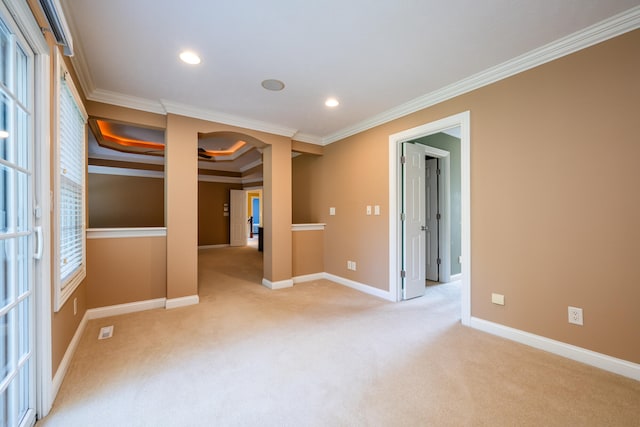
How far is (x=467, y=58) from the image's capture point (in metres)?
2.38

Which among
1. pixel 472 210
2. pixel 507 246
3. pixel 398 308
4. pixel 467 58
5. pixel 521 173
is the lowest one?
pixel 398 308

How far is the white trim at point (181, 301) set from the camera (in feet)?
10.9

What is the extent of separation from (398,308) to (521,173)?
193 cm

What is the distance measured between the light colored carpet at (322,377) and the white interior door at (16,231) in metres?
0.28

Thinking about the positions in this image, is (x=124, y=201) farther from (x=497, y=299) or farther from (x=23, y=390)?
(x=497, y=299)

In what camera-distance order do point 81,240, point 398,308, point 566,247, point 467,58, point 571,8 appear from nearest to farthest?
point 571,8
point 566,247
point 467,58
point 81,240
point 398,308

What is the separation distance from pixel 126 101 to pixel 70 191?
4.19 feet

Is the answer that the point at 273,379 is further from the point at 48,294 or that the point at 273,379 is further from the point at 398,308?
the point at 398,308

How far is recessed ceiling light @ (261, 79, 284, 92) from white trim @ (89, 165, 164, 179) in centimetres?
608

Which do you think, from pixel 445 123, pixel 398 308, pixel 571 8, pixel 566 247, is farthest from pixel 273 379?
pixel 571 8

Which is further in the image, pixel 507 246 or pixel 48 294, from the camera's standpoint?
pixel 507 246

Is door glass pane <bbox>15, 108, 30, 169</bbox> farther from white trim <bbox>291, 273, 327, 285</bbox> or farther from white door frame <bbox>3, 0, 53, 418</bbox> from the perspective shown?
white trim <bbox>291, 273, 327, 285</bbox>

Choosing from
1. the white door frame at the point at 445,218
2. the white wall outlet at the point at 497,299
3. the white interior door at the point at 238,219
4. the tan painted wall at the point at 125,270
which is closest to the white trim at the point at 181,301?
the tan painted wall at the point at 125,270

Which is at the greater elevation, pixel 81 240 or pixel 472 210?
pixel 472 210
